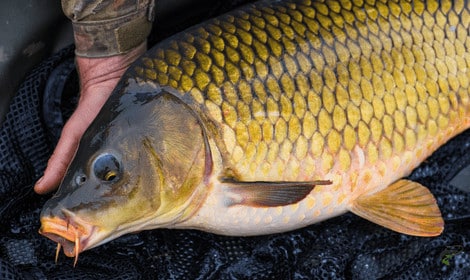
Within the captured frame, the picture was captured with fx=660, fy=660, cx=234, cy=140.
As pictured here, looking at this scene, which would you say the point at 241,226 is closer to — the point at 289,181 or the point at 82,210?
the point at 289,181

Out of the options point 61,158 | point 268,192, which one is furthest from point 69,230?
point 268,192

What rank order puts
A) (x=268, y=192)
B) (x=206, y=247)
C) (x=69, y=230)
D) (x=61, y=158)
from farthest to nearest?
(x=206, y=247) → (x=61, y=158) → (x=268, y=192) → (x=69, y=230)

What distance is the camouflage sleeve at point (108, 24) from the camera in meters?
1.79

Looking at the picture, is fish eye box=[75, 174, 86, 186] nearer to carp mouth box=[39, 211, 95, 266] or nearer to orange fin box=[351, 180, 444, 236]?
carp mouth box=[39, 211, 95, 266]

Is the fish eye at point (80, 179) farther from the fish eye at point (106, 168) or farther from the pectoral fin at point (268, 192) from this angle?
the pectoral fin at point (268, 192)

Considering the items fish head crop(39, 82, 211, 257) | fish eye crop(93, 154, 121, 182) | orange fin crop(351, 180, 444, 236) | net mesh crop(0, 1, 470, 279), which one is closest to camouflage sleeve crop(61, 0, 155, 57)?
net mesh crop(0, 1, 470, 279)

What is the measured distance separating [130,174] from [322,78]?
541 millimetres

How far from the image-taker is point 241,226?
168 centimetres

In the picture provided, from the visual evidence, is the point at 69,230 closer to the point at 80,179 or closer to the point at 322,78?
the point at 80,179

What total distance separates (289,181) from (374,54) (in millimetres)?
407

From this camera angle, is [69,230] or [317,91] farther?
[317,91]

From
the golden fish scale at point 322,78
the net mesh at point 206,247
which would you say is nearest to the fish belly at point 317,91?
the golden fish scale at point 322,78

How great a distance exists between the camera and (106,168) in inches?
57.9

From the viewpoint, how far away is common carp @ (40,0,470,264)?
1496mm
